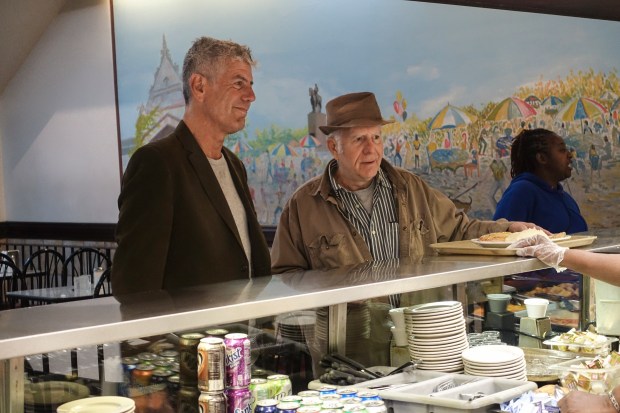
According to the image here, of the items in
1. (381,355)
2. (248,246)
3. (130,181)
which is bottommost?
(381,355)

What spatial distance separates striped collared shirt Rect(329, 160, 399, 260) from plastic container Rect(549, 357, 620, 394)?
1394 mm

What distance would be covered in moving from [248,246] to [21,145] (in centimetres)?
845

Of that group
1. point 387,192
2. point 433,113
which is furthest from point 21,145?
point 387,192

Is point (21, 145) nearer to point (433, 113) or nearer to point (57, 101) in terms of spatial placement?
point (57, 101)

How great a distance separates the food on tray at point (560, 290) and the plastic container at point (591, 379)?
60 cm

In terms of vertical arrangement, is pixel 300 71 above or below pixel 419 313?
above

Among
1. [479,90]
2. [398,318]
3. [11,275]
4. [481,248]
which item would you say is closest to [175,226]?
[398,318]

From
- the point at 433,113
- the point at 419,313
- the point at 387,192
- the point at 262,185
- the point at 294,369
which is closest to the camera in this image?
the point at 294,369

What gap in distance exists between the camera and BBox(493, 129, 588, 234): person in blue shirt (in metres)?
6.01

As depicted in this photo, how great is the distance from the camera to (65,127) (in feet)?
35.6

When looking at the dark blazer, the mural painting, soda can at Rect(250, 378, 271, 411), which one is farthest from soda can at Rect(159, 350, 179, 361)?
the mural painting

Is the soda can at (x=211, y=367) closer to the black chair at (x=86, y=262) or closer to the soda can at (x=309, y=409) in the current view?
the soda can at (x=309, y=409)

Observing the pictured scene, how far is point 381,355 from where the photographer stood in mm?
3033

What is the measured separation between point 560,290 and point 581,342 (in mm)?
354
